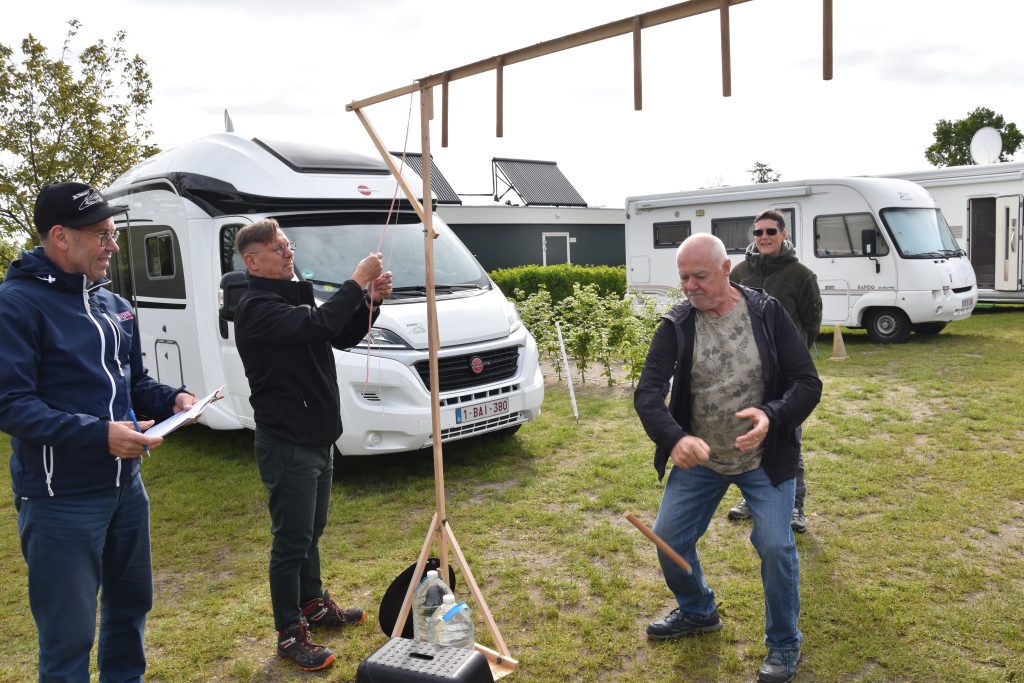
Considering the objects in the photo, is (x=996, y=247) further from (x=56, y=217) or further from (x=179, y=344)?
(x=56, y=217)

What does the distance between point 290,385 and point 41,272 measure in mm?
1114

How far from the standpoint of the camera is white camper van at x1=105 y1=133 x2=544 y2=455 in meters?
5.68

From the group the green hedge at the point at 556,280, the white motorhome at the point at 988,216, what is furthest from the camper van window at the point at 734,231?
the green hedge at the point at 556,280

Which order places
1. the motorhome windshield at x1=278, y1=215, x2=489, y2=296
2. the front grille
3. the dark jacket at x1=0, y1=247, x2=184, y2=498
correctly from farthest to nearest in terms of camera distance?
the motorhome windshield at x1=278, y1=215, x2=489, y2=296 → the front grille → the dark jacket at x1=0, y1=247, x2=184, y2=498

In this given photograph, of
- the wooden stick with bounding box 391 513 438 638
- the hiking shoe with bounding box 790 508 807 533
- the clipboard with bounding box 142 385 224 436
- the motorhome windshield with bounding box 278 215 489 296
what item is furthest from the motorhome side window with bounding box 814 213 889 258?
the clipboard with bounding box 142 385 224 436

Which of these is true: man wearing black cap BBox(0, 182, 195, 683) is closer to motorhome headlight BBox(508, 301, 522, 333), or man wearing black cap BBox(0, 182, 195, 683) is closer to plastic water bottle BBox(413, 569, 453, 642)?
plastic water bottle BBox(413, 569, 453, 642)

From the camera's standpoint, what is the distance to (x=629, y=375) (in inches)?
356

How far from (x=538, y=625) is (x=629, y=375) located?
17.8 feet

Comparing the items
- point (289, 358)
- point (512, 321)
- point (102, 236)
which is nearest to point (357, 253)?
point (512, 321)

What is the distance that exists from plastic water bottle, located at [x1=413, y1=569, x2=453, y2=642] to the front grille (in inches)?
94.3

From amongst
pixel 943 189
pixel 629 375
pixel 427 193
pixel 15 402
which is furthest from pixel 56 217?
pixel 943 189

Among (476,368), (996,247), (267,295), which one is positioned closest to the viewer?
(267,295)

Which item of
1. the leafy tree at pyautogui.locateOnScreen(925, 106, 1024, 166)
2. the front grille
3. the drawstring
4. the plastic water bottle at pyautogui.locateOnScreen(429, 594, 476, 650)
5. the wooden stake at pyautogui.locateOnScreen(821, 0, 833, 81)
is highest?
the leafy tree at pyautogui.locateOnScreen(925, 106, 1024, 166)

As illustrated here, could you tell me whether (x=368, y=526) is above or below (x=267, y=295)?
below
